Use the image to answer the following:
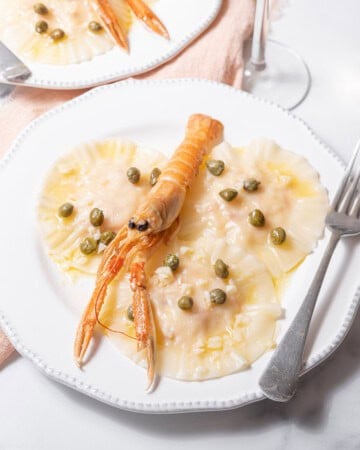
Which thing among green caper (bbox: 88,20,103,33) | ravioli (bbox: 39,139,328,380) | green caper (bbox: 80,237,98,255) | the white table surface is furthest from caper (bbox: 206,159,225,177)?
green caper (bbox: 88,20,103,33)

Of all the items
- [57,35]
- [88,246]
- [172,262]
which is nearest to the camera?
[172,262]

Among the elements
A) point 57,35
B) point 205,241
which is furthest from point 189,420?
point 57,35

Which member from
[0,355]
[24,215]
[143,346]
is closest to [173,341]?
[143,346]

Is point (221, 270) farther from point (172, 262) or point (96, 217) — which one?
point (96, 217)

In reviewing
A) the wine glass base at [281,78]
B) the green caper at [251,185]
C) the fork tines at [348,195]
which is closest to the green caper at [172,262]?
the green caper at [251,185]

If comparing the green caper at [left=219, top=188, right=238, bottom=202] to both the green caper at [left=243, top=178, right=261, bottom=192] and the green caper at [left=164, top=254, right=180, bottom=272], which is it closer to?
the green caper at [left=243, top=178, right=261, bottom=192]

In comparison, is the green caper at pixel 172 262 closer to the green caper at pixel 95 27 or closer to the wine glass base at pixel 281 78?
the wine glass base at pixel 281 78

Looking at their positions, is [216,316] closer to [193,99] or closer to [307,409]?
[307,409]
